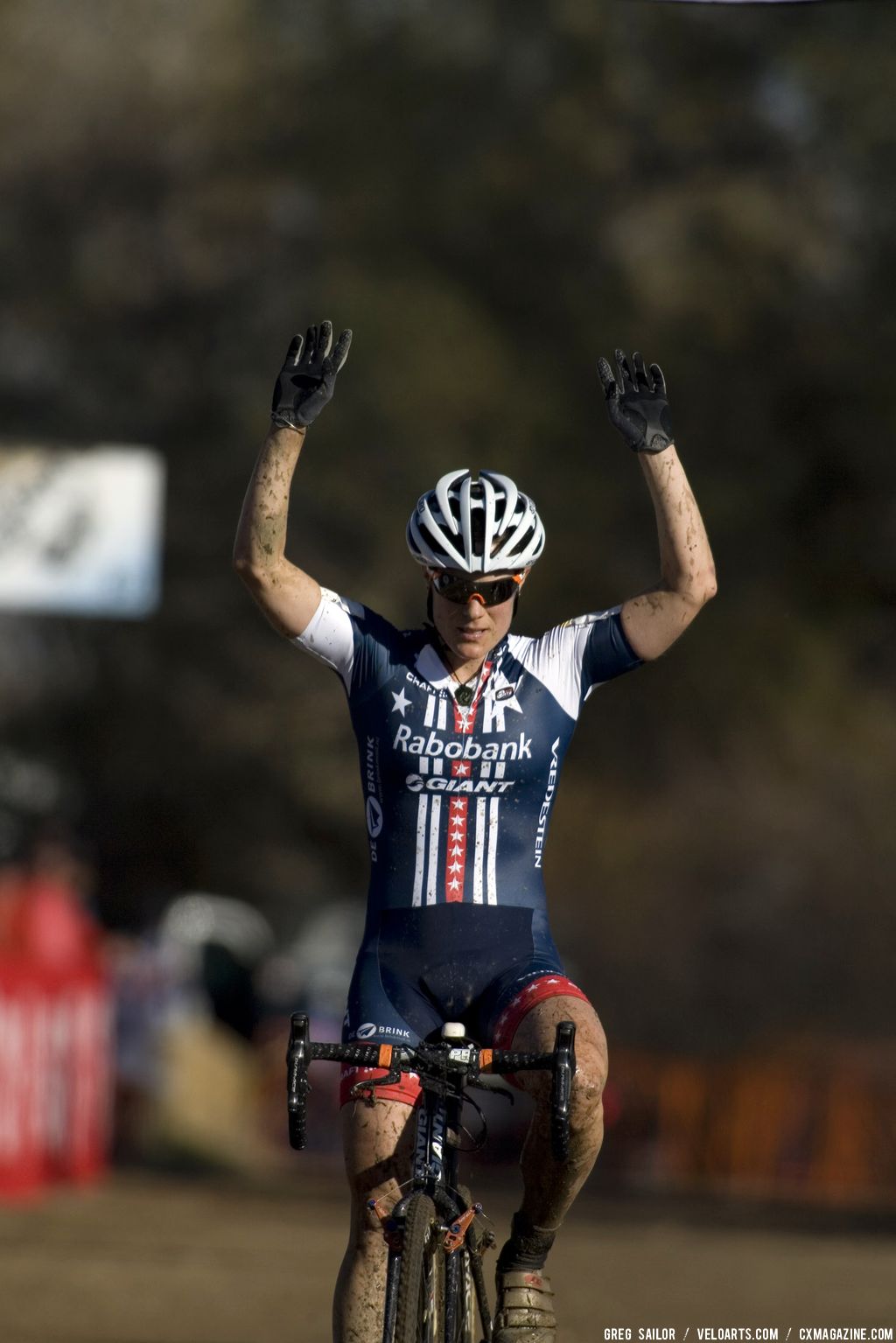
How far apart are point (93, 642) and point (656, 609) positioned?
2224 cm

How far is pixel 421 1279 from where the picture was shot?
5.95 metres

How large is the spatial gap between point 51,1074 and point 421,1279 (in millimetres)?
10854

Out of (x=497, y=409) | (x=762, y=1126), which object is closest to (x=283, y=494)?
(x=762, y=1126)

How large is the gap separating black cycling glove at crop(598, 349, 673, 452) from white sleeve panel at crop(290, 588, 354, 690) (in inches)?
39.8

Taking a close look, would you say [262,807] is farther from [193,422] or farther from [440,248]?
[440,248]

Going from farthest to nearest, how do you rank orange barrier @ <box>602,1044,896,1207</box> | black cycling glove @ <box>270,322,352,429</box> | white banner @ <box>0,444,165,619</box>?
1. orange barrier @ <box>602,1044,896,1207</box>
2. white banner @ <box>0,444,165,619</box>
3. black cycling glove @ <box>270,322,352,429</box>

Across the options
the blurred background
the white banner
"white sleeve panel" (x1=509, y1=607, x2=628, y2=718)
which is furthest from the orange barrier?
"white sleeve panel" (x1=509, y1=607, x2=628, y2=718)

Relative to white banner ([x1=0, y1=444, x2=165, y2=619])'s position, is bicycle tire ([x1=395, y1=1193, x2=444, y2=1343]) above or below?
below

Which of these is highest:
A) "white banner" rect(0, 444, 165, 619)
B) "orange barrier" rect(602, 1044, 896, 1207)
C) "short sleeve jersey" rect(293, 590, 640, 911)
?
"white banner" rect(0, 444, 165, 619)

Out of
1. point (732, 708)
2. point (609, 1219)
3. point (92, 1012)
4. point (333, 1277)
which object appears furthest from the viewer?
point (732, 708)

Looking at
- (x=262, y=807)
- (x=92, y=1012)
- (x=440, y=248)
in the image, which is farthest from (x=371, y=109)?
(x=92, y=1012)

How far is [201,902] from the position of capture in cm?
2783

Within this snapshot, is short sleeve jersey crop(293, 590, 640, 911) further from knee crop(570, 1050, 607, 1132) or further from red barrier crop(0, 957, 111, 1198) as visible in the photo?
red barrier crop(0, 957, 111, 1198)

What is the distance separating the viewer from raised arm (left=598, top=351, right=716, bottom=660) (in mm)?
6730
